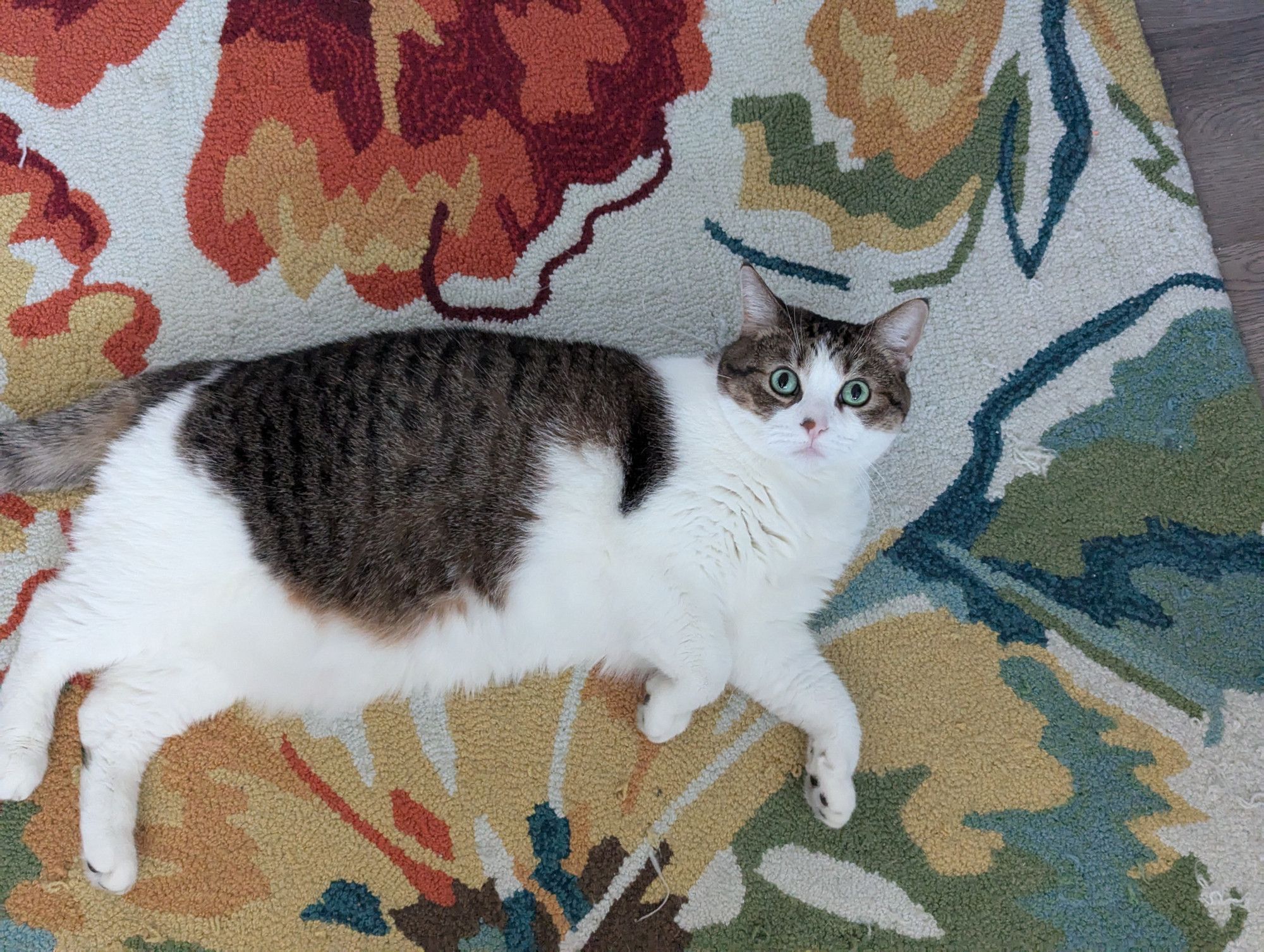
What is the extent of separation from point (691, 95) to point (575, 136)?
257mm

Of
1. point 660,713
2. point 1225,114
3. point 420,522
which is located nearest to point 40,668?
point 420,522

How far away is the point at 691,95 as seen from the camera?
5.81 feet

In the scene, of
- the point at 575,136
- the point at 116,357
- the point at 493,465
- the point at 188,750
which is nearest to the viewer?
the point at 493,465

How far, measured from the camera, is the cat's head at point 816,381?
134 centimetres

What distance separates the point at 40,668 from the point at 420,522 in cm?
68

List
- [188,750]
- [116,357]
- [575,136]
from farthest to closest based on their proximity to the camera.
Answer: [575,136] → [116,357] → [188,750]

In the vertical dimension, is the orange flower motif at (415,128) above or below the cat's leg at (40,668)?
above

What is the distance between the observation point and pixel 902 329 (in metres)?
1.41

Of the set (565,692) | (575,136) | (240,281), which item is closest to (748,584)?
(565,692)

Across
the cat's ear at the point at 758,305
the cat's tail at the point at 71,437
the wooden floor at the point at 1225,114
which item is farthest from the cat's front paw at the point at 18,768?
the wooden floor at the point at 1225,114

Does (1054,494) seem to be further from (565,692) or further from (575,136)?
(575,136)

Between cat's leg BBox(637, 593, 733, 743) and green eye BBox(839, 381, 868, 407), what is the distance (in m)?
0.41

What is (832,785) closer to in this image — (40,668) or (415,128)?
(40,668)

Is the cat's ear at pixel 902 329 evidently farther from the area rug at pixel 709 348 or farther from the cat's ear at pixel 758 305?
the area rug at pixel 709 348
